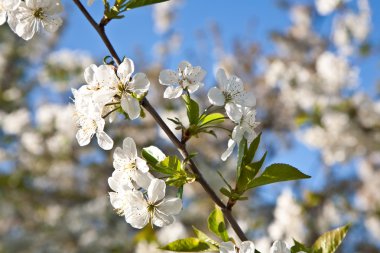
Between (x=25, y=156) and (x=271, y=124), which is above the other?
(x=25, y=156)

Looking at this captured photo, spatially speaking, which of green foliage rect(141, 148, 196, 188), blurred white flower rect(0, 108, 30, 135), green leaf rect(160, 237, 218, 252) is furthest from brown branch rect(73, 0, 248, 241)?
blurred white flower rect(0, 108, 30, 135)

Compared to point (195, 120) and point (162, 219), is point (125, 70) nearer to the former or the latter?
point (195, 120)

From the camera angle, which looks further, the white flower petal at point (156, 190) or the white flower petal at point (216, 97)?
the white flower petal at point (216, 97)

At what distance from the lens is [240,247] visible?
0.87 meters

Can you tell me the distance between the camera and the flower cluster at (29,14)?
1.03 m

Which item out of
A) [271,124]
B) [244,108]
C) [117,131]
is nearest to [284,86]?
[271,124]

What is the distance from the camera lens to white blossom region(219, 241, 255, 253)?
2.82 feet

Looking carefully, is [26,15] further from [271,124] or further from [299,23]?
[299,23]

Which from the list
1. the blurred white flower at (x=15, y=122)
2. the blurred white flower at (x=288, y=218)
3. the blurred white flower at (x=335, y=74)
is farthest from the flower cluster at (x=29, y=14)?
the blurred white flower at (x=15, y=122)

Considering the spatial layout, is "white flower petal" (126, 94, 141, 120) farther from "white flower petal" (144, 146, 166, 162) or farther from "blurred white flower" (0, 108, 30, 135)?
"blurred white flower" (0, 108, 30, 135)

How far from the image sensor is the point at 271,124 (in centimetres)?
755

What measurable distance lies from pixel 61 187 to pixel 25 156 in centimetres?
95

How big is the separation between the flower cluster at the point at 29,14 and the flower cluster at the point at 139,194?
0.35 m

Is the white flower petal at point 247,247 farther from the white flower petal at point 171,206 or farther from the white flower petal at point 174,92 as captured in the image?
the white flower petal at point 174,92
